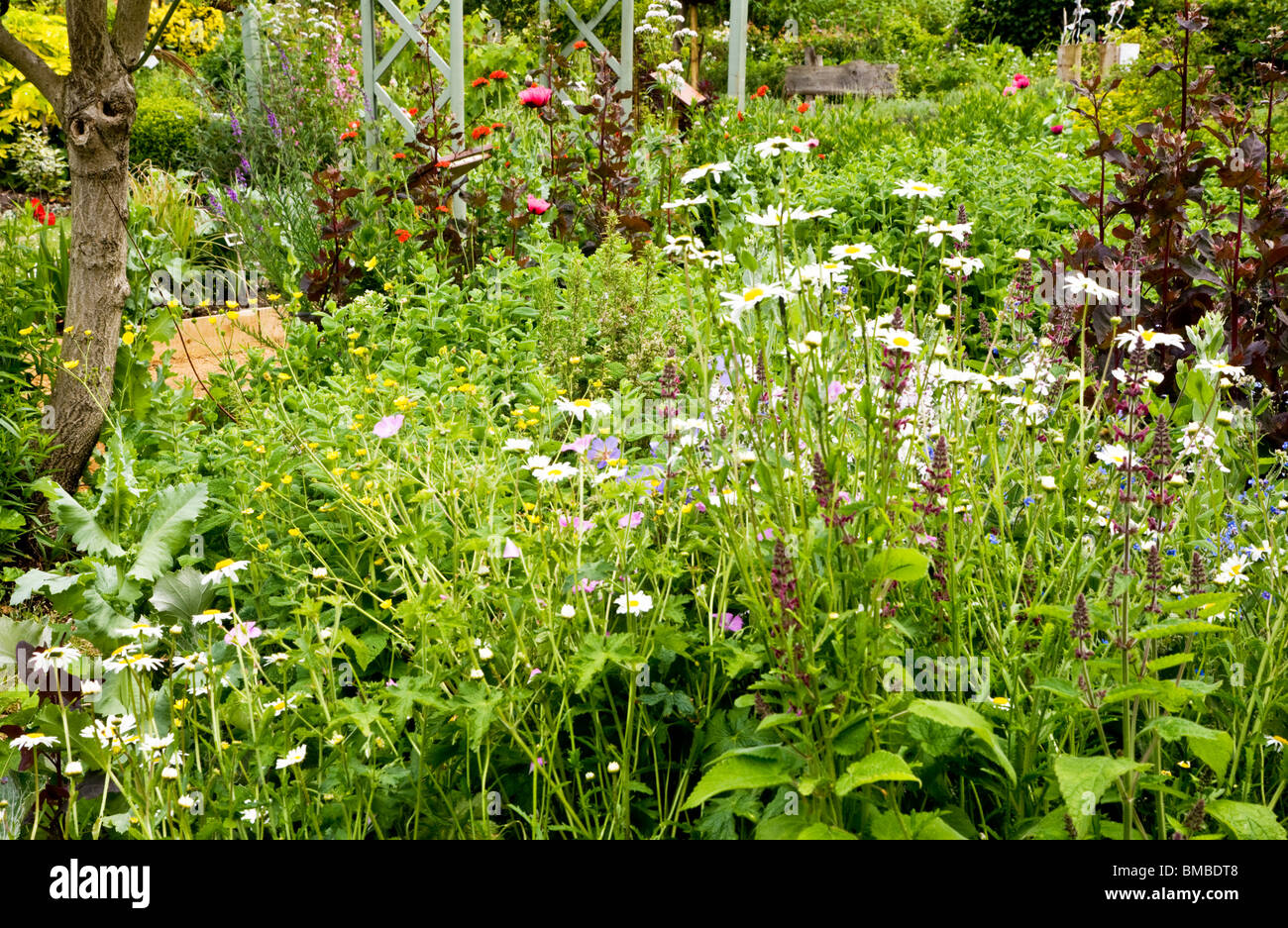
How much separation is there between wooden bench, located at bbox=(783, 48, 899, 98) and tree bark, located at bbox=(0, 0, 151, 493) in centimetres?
1356

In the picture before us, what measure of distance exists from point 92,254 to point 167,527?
1179mm

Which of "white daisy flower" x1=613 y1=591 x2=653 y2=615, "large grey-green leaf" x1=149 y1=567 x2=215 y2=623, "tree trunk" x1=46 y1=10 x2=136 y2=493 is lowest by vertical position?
"large grey-green leaf" x1=149 y1=567 x2=215 y2=623

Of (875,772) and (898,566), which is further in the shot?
(898,566)

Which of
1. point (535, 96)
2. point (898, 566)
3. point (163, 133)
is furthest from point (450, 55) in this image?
point (163, 133)

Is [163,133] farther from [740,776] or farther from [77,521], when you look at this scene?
[740,776]

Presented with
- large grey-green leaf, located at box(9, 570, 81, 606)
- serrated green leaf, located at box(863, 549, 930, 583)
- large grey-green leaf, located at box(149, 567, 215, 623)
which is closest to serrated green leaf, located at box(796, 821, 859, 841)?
serrated green leaf, located at box(863, 549, 930, 583)

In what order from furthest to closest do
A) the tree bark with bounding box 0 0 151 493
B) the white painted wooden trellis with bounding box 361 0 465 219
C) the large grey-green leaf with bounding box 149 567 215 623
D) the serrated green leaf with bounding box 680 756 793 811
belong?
1. the white painted wooden trellis with bounding box 361 0 465 219
2. the tree bark with bounding box 0 0 151 493
3. the large grey-green leaf with bounding box 149 567 215 623
4. the serrated green leaf with bounding box 680 756 793 811

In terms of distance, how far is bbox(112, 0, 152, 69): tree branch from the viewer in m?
3.38

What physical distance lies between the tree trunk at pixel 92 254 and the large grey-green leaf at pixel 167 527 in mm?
749

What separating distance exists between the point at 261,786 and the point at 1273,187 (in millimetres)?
3362

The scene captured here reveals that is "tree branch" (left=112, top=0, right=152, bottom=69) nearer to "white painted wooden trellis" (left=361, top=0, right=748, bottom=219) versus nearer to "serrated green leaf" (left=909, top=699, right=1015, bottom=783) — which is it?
"white painted wooden trellis" (left=361, top=0, right=748, bottom=219)

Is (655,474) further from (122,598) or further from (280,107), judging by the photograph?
(280,107)

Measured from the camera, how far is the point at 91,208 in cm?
342

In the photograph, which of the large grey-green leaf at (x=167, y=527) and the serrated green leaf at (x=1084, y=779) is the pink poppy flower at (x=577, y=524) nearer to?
the serrated green leaf at (x=1084, y=779)
